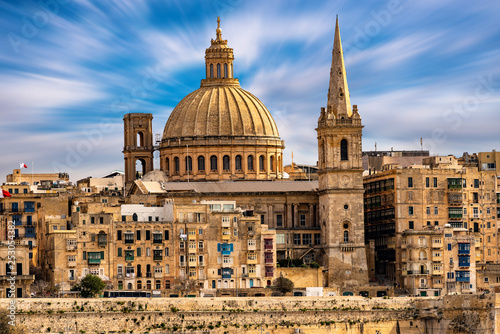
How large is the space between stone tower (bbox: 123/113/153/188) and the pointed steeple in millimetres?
21872

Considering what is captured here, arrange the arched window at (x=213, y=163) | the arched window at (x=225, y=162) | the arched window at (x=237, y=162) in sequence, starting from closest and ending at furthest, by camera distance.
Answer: the arched window at (x=225, y=162) → the arched window at (x=213, y=163) → the arched window at (x=237, y=162)

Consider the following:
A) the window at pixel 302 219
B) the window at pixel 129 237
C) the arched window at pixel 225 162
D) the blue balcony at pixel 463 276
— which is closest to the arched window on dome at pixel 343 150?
the window at pixel 302 219

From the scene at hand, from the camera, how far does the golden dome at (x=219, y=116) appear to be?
5197 inches

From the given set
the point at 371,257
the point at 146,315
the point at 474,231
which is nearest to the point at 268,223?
the point at 371,257

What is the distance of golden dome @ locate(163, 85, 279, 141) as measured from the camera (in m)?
132

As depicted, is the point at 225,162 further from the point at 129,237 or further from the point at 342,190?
the point at 129,237

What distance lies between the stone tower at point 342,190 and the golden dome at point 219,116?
41.8 feet

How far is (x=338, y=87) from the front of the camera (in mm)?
121812

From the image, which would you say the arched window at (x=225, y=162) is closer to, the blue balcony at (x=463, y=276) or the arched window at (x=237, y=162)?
the arched window at (x=237, y=162)

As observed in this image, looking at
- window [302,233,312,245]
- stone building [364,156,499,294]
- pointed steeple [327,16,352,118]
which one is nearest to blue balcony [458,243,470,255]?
stone building [364,156,499,294]

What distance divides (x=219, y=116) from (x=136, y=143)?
9.81 metres

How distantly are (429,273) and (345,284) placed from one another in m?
6.73

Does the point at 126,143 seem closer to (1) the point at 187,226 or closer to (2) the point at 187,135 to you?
(2) the point at 187,135

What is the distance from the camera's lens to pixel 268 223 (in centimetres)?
12450
